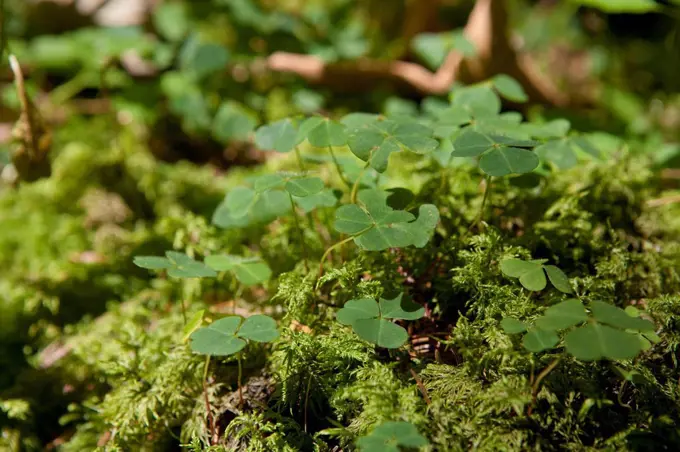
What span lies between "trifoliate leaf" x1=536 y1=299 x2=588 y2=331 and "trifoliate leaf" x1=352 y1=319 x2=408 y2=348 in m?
0.25

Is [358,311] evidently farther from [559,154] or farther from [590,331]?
[559,154]

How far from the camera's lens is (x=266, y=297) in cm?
145

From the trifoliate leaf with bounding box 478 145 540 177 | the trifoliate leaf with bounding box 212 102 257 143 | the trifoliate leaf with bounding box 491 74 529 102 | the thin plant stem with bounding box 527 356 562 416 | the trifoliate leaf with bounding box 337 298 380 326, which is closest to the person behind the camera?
the thin plant stem with bounding box 527 356 562 416

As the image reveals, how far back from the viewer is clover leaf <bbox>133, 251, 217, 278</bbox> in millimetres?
1202

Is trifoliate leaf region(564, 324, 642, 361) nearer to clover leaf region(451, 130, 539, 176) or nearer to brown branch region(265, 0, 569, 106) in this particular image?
Result: clover leaf region(451, 130, 539, 176)

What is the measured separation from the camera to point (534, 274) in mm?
1076

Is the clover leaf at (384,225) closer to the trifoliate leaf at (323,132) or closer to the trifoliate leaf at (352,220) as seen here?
the trifoliate leaf at (352,220)

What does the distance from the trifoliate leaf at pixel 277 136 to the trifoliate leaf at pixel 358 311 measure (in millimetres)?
486

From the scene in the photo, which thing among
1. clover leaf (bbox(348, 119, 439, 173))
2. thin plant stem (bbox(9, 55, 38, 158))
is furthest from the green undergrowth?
thin plant stem (bbox(9, 55, 38, 158))

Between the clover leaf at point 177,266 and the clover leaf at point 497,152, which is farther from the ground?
the clover leaf at point 497,152

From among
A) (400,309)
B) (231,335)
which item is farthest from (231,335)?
(400,309)

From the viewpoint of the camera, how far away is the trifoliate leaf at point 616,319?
0.90m

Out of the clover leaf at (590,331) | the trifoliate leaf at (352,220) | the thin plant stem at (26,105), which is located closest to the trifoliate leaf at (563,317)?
the clover leaf at (590,331)

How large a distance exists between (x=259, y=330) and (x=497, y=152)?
66cm
